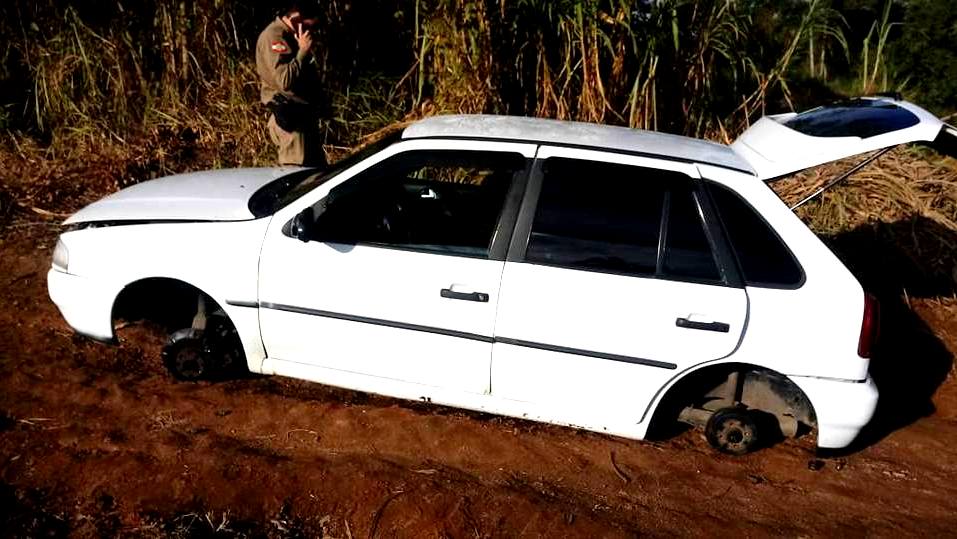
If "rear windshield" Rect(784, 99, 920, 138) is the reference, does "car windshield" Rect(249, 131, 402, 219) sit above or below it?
below

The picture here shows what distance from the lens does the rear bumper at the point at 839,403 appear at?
3820mm

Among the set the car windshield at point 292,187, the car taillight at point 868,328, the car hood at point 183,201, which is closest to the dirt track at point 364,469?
the car taillight at point 868,328

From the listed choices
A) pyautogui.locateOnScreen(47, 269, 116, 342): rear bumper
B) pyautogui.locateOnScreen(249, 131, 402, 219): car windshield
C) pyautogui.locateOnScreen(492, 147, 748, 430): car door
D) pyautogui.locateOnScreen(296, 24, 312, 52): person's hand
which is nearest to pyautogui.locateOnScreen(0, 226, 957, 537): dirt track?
pyautogui.locateOnScreen(47, 269, 116, 342): rear bumper

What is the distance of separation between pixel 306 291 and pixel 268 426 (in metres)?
0.72

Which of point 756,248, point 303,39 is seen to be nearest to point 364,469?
point 756,248

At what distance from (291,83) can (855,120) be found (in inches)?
145

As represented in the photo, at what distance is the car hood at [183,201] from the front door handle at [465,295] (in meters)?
1.07

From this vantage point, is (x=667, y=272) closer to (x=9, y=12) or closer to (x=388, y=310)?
(x=388, y=310)

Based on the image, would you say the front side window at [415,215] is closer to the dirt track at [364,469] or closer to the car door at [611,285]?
the car door at [611,285]

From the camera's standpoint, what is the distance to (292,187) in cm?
449

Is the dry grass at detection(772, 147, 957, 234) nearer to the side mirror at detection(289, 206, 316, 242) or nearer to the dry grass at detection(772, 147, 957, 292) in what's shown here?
the dry grass at detection(772, 147, 957, 292)

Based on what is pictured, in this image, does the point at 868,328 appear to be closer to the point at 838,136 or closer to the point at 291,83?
the point at 838,136

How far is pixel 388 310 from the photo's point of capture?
3867 millimetres

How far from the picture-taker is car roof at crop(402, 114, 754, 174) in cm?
395
